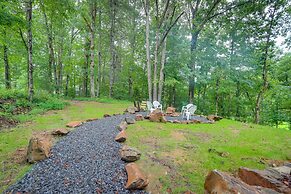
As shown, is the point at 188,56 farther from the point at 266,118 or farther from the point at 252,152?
the point at 266,118

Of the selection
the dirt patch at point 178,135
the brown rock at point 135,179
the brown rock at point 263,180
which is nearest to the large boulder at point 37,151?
the brown rock at point 135,179

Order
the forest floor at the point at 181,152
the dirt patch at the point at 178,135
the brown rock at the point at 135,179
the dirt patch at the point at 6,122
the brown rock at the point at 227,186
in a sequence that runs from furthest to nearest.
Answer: the dirt patch at the point at 6,122, the dirt patch at the point at 178,135, the forest floor at the point at 181,152, the brown rock at the point at 135,179, the brown rock at the point at 227,186

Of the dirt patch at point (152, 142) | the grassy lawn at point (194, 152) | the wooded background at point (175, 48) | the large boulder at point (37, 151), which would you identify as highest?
the wooded background at point (175, 48)

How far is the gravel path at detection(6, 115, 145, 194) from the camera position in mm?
2531

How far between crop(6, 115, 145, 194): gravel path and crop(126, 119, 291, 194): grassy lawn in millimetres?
506

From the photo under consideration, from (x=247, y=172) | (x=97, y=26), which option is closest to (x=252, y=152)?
(x=247, y=172)

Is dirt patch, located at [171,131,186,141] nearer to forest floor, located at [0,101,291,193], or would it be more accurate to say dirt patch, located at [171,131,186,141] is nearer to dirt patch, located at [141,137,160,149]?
forest floor, located at [0,101,291,193]

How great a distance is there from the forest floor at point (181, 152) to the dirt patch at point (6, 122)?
0.39 metres

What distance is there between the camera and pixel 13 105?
7258 millimetres

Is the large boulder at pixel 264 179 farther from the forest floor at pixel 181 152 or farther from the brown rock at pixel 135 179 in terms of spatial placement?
the brown rock at pixel 135 179

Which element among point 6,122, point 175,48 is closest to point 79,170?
point 6,122

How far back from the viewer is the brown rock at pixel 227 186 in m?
2.10

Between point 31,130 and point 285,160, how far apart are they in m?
6.49

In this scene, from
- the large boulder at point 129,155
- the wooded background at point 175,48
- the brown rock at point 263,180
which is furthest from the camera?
Result: the wooded background at point 175,48
